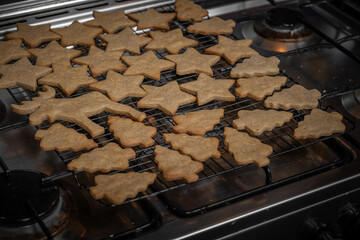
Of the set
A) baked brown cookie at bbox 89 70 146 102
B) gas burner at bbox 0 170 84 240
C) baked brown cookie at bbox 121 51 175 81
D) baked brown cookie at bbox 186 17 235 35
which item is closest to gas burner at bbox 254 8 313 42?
baked brown cookie at bbox 186 17 235 35

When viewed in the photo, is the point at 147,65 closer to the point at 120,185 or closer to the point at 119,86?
the point at 119,86

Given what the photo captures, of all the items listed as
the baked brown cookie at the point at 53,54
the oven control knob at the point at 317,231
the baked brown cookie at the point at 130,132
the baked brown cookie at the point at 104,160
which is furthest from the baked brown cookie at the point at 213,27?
the oven control knob at the point at 317,231

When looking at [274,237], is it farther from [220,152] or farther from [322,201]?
[220,152]

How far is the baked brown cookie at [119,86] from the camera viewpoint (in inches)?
54.1

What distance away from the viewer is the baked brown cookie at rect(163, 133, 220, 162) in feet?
3.91

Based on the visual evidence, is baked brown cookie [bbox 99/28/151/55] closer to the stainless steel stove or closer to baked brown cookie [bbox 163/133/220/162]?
the stainless steel stove

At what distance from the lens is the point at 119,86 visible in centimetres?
141

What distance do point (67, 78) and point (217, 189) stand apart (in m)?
0.55

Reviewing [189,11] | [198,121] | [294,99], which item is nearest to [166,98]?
[198,121]

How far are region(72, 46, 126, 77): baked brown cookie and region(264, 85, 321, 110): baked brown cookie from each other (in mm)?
458

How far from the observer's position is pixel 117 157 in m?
1.17

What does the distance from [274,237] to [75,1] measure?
106 cm

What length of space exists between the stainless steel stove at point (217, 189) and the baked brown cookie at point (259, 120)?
0.03 metres

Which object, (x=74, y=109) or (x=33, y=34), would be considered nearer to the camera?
(x=74, y=109)
